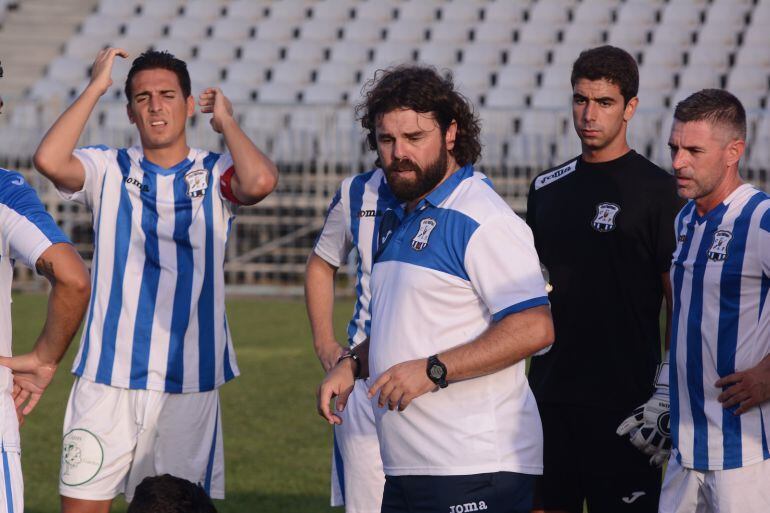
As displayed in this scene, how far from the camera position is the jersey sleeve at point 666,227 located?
15.0ft

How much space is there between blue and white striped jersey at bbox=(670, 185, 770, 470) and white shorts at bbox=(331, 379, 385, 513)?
4.19ft

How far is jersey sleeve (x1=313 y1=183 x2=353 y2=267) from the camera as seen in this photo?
16.4ft

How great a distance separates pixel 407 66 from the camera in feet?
12.7

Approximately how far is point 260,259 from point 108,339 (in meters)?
11.0

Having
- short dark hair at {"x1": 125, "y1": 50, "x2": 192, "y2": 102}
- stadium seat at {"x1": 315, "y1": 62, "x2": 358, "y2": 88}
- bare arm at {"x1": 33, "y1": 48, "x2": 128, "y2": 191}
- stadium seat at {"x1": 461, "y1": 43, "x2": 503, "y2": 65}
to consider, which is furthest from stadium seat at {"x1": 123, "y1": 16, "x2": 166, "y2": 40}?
bare arm at {"x1": 33, "y1": 48, "x2": 128, "y2": 191}

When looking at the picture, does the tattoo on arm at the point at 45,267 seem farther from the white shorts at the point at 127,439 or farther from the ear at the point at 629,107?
the ear at the point at 629,107

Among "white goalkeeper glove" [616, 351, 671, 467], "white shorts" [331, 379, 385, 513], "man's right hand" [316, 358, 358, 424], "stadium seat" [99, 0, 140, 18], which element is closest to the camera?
"man's right hand" [316, 358, 358, 424]

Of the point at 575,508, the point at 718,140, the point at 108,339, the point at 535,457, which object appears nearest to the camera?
the point at 535,457

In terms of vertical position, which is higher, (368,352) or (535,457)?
(368,352)

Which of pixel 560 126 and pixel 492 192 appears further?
pixel 560 126

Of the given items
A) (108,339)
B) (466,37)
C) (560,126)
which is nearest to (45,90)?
(466,37)

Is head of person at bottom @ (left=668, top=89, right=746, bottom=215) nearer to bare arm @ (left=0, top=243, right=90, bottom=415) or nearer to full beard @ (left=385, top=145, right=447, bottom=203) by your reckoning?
full beard @ (left=385, top=145, right=447, bottom=203)

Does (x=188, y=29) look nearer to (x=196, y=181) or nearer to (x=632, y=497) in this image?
(x=196, y=181)

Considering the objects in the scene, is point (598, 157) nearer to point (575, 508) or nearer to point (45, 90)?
point (575, 508)
